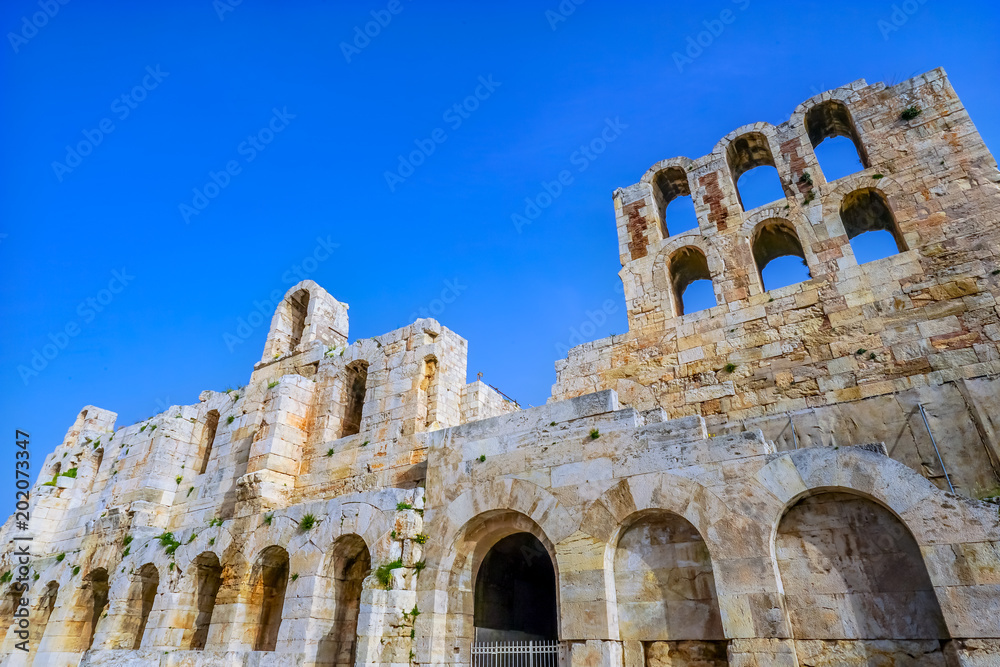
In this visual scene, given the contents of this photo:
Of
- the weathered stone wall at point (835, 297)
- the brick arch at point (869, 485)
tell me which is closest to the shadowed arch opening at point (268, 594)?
the weathered stone wall at point (835, 297)

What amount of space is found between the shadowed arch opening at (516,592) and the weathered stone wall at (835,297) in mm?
3660

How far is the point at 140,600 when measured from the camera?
13.8 metres

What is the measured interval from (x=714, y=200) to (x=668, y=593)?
29.5ft

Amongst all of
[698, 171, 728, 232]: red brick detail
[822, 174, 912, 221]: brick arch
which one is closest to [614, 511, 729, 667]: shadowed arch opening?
[698, 171, 728, 232]: red brick detail

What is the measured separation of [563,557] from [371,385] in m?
7.27

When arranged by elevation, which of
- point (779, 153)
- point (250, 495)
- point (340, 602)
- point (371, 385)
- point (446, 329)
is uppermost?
point (779, 153)

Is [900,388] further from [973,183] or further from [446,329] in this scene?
[446,329]

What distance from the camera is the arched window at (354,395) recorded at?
1526cm

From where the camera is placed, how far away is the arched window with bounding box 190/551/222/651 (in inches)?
499

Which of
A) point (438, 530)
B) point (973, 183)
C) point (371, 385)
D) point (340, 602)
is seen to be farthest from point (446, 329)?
point (973, 183)

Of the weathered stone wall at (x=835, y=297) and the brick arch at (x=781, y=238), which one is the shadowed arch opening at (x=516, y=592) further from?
the brick arch at (x=781, y=238)

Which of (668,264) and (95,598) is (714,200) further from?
(95,598)

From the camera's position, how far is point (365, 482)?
1293cm

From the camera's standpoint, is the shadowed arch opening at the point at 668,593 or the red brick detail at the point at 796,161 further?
the red brick detail at the point at 796,161
